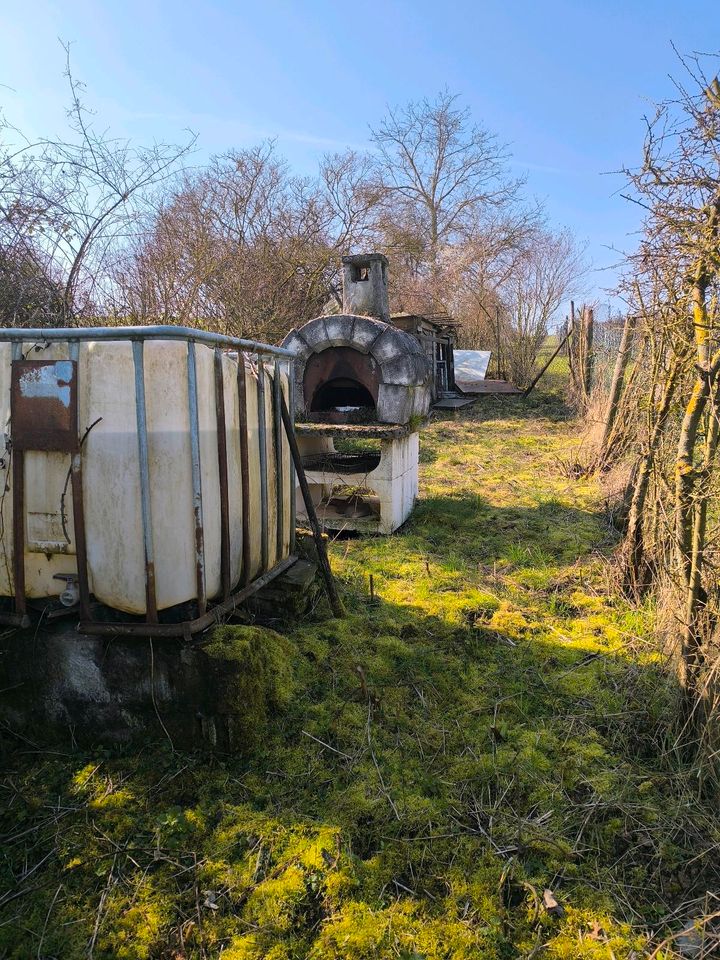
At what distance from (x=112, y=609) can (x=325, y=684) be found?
126cm

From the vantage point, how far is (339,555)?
5.54 meters

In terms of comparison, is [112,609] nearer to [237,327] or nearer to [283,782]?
[283,782]

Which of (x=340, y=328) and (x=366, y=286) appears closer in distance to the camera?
(x=340, y=328)

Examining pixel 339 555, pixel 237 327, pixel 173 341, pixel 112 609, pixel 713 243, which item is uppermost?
pixel 237 327

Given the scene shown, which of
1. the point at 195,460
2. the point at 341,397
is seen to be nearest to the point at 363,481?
the point at 341,397

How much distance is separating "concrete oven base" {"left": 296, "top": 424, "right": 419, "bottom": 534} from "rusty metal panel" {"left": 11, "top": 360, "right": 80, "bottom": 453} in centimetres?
363

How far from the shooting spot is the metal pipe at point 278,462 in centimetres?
357

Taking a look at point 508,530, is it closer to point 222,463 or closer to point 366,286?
point 366,286

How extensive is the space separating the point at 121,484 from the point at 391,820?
1.83 metres

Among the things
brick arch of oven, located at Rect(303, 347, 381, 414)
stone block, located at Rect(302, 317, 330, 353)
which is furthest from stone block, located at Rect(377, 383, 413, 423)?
stone block, located at Rect(302, 317, 330, 353)

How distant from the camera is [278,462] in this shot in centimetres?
362

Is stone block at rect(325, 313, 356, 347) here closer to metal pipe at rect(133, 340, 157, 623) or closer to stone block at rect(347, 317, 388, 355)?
stone block at rect(347, 317, 388, 355)

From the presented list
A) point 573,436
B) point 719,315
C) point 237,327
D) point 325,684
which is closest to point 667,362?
point 719,315

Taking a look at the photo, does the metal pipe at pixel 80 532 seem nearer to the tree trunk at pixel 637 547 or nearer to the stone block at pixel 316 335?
the tree trunk at pixel 637 547
